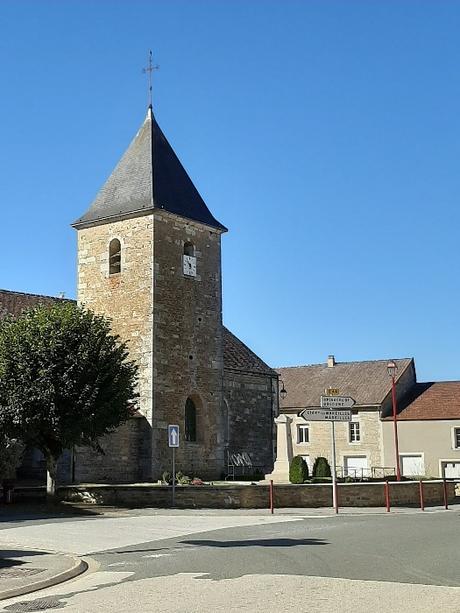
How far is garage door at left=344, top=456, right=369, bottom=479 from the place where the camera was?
44.9 meters

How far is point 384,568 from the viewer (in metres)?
10.0

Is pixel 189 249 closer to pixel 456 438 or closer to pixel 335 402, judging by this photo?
pixel 335 402

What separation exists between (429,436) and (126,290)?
73.5 ft

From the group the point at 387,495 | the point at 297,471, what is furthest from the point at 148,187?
the point at 387,495

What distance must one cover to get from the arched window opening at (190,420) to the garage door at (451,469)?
1836 cm

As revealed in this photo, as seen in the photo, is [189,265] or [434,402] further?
[434,402]

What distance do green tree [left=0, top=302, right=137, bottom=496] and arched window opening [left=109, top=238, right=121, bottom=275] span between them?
7.93 meters

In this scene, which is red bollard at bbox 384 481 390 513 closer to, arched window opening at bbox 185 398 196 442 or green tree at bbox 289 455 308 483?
green tree at bbox 289 455 308 483

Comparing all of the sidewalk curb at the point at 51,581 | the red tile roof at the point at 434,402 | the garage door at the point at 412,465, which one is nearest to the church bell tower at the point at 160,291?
the garage door at the point at 412,465

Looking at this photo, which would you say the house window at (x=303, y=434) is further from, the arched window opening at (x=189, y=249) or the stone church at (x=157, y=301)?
the arched window opening at (x=189, y=249)

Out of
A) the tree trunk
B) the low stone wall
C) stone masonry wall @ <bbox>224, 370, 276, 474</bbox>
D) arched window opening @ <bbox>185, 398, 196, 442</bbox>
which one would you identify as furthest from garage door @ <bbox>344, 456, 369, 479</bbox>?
the tree trunk

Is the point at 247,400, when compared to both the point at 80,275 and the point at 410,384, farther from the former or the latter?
the point at 410,384

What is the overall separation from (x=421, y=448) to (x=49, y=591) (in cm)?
3838

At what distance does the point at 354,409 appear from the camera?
47938mm
